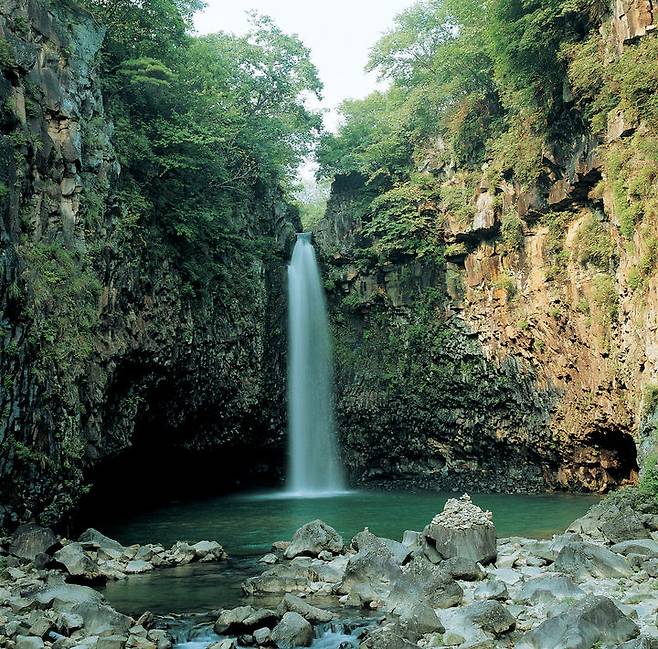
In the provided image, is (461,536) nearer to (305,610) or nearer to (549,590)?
(549,590)

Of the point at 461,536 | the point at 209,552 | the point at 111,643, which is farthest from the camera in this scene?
the point at 209,552

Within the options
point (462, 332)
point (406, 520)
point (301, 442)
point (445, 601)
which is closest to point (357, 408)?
point (301, 442)

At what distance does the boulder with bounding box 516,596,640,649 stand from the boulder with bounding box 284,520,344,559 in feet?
16.5

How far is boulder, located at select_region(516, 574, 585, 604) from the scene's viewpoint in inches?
291

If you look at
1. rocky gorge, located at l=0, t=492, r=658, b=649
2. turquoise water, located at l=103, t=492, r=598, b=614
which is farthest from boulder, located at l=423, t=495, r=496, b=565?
turquoise water, located at l=103, t=492, r=598, b=614

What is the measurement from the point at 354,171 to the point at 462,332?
8074 millimetres

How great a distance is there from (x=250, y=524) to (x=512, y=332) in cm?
992

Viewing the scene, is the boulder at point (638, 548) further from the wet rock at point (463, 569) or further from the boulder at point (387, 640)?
the boulder at point (387, 640)

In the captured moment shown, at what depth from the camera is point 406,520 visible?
48.9 ft

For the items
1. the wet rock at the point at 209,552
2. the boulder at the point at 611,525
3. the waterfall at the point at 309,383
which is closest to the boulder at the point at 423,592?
the wet rock at the point at 209,552

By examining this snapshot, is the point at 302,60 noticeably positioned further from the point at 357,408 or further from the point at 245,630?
the point at 245,630

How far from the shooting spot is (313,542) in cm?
1090

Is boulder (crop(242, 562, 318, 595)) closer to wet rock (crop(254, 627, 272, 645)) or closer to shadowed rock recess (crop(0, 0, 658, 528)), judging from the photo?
wet rock (crop(254, 627, 272, 645))

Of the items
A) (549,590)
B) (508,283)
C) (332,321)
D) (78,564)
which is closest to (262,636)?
(549,590)
